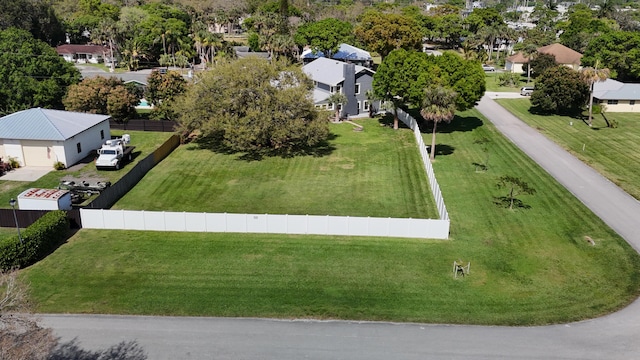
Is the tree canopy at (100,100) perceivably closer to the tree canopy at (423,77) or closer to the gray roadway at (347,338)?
A: the tree canopy at (423,77)

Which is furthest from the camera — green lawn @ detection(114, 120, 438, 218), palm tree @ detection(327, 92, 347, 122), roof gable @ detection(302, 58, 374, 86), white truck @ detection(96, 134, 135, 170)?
roof gable @ detection(302, 58, 374, 86)


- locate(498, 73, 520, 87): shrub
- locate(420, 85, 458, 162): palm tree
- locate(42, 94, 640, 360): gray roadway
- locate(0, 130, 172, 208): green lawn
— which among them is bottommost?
locate(42, 94, 640, 360): gray roadway

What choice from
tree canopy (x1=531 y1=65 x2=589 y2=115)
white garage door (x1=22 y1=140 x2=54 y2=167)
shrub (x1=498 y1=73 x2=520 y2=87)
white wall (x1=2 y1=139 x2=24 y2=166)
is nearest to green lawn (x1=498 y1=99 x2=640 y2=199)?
tree canopy (x1=531 y1=65 x2=589 y2=115)

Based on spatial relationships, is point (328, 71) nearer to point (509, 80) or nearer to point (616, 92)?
point (509, 80)

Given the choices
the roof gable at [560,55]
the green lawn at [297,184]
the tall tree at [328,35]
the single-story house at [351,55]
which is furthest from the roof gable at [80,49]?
the roof gable at [560,55]

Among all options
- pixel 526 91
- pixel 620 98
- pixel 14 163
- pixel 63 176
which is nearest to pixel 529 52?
pixel 526 91

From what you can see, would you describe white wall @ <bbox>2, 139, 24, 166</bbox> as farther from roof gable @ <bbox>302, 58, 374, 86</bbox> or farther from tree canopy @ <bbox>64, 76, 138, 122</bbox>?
roof gable @ <bbox>302, 58, 374, 86</bbox>

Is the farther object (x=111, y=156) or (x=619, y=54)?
(x=619, y=54)
